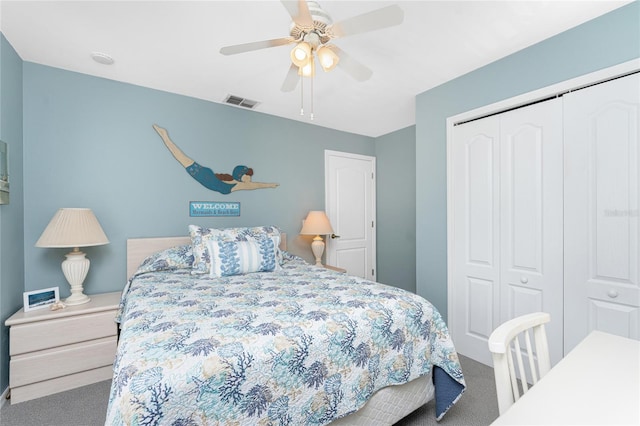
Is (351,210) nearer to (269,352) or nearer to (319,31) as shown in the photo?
(319,31)

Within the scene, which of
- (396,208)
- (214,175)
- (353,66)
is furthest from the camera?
(396,208)

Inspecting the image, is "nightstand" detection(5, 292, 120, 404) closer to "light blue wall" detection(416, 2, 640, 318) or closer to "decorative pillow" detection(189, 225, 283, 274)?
"decorative pillow" detection(189, 225, 283, 274)

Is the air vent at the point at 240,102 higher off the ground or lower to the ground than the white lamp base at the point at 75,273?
higher

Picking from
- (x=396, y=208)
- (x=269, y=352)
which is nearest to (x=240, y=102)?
(x=396, y=208)

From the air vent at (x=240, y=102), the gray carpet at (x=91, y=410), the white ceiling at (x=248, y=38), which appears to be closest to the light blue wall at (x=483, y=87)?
the white ceiling at (x=248, y=38)

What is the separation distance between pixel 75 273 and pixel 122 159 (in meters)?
1.07

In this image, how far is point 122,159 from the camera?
272 centimetres

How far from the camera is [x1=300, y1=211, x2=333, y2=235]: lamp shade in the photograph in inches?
136

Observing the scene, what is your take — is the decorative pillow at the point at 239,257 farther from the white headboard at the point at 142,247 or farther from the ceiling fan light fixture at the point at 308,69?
the ceiling fan light fixture at the point at 308,69

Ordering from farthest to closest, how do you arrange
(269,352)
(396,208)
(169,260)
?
(396,208), (169,260), (269,352)

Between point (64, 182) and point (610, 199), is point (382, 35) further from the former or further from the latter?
point (64, 182)

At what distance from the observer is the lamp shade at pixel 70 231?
2.09m

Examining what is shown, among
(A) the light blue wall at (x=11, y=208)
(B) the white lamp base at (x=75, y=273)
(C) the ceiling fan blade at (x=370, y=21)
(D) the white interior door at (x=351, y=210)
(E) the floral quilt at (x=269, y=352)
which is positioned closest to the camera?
(E) the floral quilt at (x=269, y=352)

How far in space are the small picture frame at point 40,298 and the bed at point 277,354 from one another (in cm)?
53
